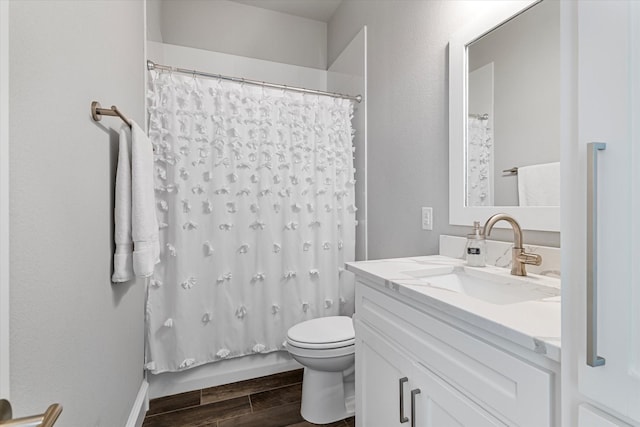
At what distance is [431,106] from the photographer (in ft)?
5.06

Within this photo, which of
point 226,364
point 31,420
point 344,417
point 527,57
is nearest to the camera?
point 31,420

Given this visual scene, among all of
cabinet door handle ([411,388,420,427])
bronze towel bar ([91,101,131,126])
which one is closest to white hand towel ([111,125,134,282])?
bronze towel bar ([91,101,131,126])

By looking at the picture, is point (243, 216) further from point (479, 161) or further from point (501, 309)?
point (501, 309)

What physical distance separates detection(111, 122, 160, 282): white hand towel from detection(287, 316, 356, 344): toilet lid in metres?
0.83

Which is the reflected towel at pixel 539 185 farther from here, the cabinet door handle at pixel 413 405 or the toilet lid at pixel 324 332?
the toilet lid at pixel 324 332

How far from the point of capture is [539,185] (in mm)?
1074

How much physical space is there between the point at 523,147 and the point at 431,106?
0.54 meters

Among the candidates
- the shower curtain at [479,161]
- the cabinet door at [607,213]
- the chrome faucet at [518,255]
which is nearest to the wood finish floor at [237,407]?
the chrome faucet at [518,255]

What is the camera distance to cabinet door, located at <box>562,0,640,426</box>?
39 cm

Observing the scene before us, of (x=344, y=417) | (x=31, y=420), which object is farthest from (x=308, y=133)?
(x=31, y=420)

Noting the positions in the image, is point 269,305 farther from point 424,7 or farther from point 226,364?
point 424,7

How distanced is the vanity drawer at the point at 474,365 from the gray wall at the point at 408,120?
1.88ft

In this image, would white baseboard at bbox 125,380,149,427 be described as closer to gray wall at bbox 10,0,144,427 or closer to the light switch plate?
gray wall at bbox 10,0,144,427

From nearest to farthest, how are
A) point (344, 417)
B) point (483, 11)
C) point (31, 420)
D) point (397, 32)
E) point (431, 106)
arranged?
point (31, 420) → point (483, 11) → point (431, 106) → point (344, 417) → point (397, 32)
